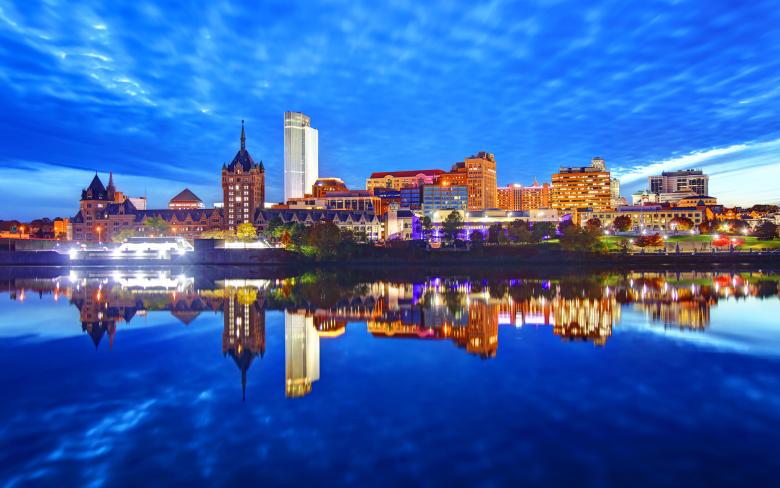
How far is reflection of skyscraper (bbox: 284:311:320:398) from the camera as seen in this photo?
48.4ft

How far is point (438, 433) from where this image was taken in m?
10.8

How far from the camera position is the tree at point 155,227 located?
11775 cm

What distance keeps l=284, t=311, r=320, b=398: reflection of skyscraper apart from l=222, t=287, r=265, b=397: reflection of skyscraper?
1.12 meters

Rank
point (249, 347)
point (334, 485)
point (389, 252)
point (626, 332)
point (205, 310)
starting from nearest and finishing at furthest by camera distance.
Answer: point (334, 485), point (249, 347), point (626, 332), point (205, 310), point (389, 252)

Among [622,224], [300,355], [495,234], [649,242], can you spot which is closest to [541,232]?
[495,234]

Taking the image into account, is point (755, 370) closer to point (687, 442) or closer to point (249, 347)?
point (687, 442)

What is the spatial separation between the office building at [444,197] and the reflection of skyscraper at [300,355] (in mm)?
164750

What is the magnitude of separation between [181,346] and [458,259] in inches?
2546

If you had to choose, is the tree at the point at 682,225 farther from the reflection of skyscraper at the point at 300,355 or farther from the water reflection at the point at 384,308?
the reflection of skyscraper at the point at 300,355

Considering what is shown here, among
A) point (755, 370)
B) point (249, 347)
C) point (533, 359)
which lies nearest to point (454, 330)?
point (533, 359)

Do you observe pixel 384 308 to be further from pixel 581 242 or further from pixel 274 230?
pixel 274 230

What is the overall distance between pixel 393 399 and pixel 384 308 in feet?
60.7

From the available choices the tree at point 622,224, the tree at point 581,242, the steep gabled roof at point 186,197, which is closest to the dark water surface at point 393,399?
the tree at point 581,242

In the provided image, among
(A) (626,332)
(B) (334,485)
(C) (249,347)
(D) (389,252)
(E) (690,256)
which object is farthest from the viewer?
(D) (389,252)
